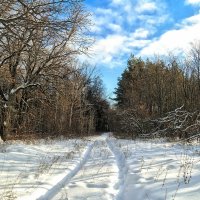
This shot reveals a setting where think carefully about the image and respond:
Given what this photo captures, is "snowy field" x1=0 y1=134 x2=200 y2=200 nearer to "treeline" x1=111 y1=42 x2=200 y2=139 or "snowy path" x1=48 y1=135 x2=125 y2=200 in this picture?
"snowy path" x1=48 y1=135 x2=125 y2=200

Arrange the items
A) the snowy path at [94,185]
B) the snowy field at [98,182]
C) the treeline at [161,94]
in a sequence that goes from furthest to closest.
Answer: the treeline at [161,94] < the snowy path at [94,185] < the snowy field at [98,182]

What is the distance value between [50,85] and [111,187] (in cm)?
1977

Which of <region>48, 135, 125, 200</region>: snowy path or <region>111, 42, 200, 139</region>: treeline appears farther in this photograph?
<region>111, 42, 200, 139</region>: treeline

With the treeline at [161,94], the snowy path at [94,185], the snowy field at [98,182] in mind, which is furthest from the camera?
the treeline at [161,94]

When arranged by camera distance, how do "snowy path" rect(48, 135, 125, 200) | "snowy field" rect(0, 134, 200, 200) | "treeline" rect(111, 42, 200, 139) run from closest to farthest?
"snowy field" rect(0, 134, 200, 200)
"snowy path" rect(48, 135, 125, 200)
"treeline" rect(111, 42, 200, 139)

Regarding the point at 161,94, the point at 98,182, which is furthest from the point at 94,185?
the point at 161,94

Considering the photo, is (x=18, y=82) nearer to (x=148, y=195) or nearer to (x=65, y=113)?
(x=65, y=113)

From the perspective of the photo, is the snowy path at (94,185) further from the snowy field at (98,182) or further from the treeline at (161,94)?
the treeline at (161,94)

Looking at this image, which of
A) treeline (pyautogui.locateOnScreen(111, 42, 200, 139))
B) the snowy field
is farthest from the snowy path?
treeline (pyautogui.locateOnScreen(111, 42, 200, 139))

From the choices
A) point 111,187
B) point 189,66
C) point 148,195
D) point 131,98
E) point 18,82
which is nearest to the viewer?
point 148,195


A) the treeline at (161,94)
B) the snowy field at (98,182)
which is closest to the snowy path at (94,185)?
the snowy field at (98,182)

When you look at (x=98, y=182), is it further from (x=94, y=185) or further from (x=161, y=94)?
(x=161, y=94)

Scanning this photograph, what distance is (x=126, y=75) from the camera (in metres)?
69.9

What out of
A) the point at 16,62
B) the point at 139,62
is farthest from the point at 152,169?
the point at 139,62
